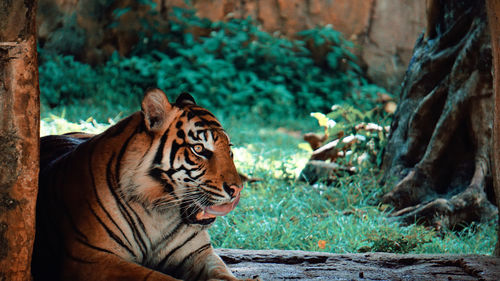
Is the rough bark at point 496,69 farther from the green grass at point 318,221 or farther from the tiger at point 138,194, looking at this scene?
the tiger at point 138,194

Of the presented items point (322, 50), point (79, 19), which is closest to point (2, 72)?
point (79, 19)

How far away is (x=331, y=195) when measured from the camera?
5727mm

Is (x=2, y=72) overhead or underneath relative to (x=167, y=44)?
underneath

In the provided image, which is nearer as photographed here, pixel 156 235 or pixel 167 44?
pixel 156 235

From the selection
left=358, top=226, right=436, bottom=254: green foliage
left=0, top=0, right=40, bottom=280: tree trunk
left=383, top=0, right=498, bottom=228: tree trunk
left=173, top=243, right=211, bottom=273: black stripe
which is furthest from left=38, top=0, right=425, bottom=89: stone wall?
left=0, top=0, right=40, bottom=280: tree trunk

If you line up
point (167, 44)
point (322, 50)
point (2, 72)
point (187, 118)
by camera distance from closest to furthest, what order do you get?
point (2, 72)
point (187, 118)
point (167, 44)
point (322, 50)

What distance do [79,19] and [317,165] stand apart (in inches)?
201

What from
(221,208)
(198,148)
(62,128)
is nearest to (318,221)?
(221,208)

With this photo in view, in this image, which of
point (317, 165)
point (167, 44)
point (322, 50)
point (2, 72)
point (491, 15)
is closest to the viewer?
point (2, 72)

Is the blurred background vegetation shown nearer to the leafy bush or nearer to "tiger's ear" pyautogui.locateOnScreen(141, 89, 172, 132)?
the leafy bush

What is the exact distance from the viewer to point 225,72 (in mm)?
9930

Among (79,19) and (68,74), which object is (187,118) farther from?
(79,19)

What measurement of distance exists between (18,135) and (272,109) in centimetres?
759

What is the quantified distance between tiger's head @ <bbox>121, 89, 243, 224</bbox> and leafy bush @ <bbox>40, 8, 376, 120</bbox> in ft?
20.5
